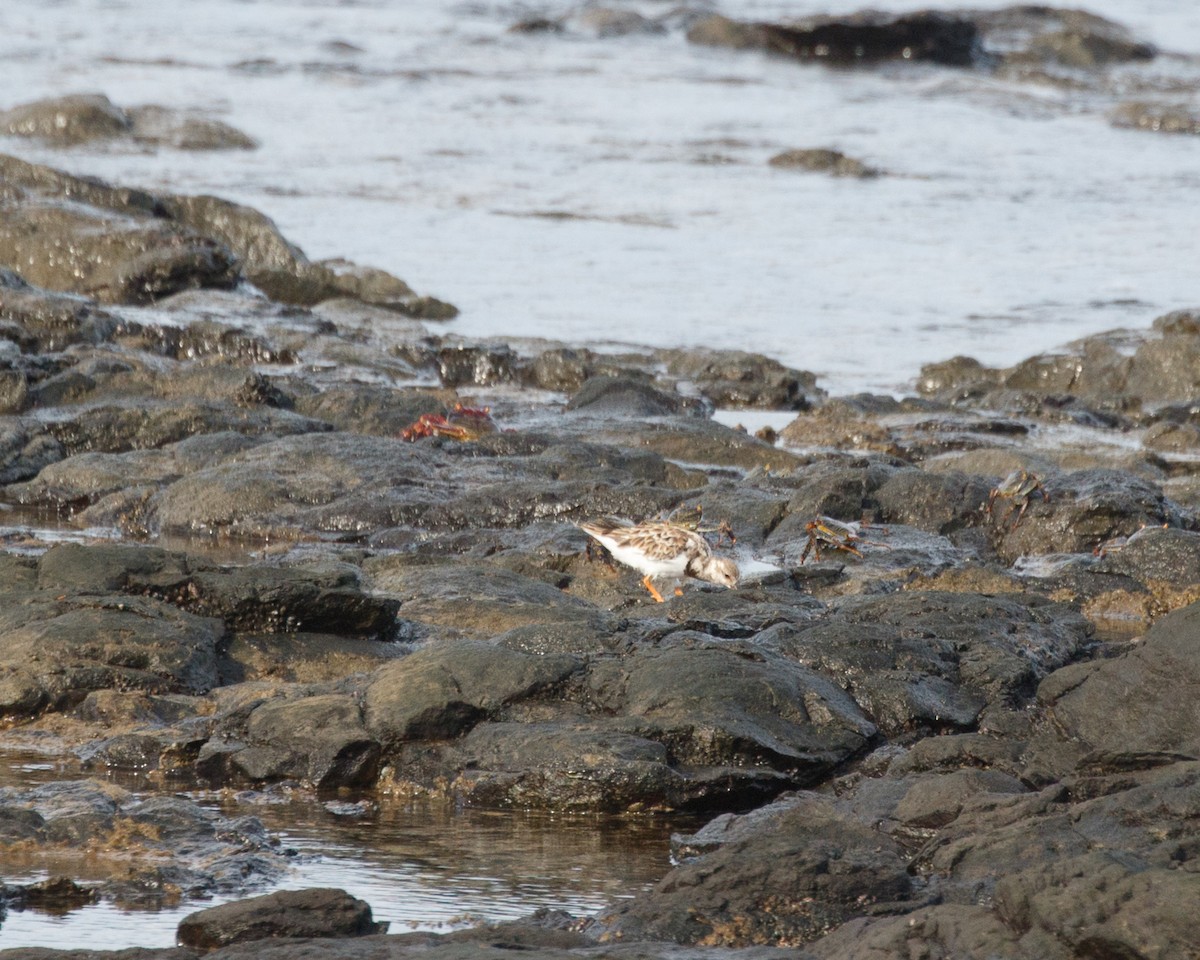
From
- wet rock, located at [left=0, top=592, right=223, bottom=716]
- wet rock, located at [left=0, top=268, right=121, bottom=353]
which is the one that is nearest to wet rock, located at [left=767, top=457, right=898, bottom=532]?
wet rock, located at [left=0, top=592, right=223, bottom=716]

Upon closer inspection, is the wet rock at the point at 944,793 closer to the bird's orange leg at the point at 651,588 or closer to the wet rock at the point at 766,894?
the wet rock at the point at 766,894

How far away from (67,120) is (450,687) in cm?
2303

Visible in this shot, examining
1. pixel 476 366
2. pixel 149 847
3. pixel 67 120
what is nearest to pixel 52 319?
pixel 476 366

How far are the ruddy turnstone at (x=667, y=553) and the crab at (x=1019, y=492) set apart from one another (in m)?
2.79

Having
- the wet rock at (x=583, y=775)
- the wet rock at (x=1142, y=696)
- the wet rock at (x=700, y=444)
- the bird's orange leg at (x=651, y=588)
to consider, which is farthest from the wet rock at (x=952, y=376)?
the wet rock at (x=583, y=775)

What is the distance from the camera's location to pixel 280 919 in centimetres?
434

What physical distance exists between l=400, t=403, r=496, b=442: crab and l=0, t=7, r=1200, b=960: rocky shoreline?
0.04 meters

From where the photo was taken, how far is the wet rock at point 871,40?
37.2m

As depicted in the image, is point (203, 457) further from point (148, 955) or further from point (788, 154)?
point (788, 154)

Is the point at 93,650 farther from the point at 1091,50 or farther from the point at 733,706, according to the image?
the point at 1091,50

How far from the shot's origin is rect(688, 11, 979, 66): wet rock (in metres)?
37.2

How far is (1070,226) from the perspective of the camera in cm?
2459

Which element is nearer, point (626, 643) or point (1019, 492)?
point (626, 643)

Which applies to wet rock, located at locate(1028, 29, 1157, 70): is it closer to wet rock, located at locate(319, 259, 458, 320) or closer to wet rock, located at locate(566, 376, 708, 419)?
wet rock, located at locate(319, 259, 458, 320)
